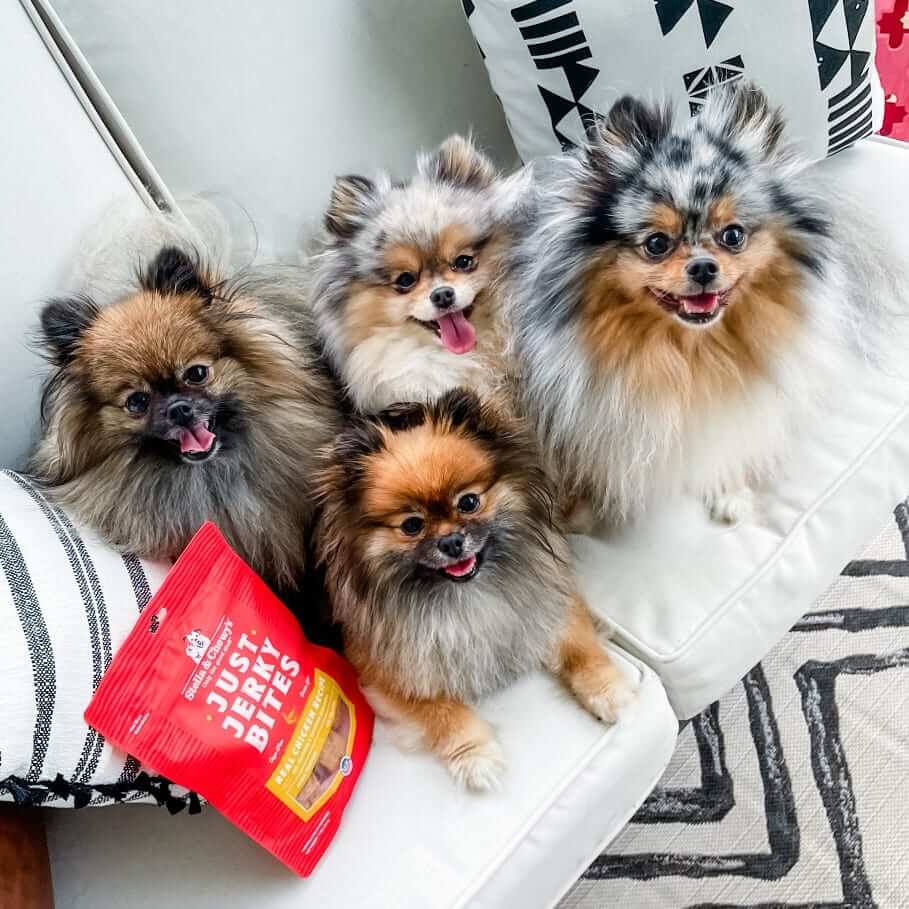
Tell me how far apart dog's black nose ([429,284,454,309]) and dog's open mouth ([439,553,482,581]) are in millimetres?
440

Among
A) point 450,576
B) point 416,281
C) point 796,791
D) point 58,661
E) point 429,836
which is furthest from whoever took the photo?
point 796,791

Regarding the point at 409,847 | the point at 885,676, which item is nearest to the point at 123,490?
the point at 409,847

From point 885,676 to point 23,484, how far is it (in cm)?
169

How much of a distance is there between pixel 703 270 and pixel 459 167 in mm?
525

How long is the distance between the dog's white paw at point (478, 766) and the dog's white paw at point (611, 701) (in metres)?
0.15

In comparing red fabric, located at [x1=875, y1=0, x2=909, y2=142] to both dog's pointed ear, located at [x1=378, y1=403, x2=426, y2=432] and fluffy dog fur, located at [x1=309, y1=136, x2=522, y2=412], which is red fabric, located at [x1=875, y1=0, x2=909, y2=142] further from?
dog's pointed ear, located at [x1=378, y1=403, x2=426, y2=432]

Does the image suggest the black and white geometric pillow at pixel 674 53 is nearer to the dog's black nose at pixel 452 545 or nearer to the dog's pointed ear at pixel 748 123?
the dog's pointed ear at pixel 748 123

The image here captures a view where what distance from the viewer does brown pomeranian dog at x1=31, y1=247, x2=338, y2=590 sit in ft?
3.69

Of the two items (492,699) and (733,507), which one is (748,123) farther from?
(492,699)

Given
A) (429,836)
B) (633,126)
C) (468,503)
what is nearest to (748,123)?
(633,126)

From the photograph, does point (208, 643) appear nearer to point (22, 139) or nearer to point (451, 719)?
point (451, 719)

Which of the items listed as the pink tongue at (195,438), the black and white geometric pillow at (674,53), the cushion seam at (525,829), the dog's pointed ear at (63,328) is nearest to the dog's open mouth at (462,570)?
the cushion seam at (525,829)

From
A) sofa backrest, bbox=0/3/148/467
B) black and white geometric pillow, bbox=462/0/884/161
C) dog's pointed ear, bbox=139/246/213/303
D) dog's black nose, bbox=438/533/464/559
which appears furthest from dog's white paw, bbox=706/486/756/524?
sofa backrest, bbox=0/3/148/467

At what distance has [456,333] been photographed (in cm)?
134
